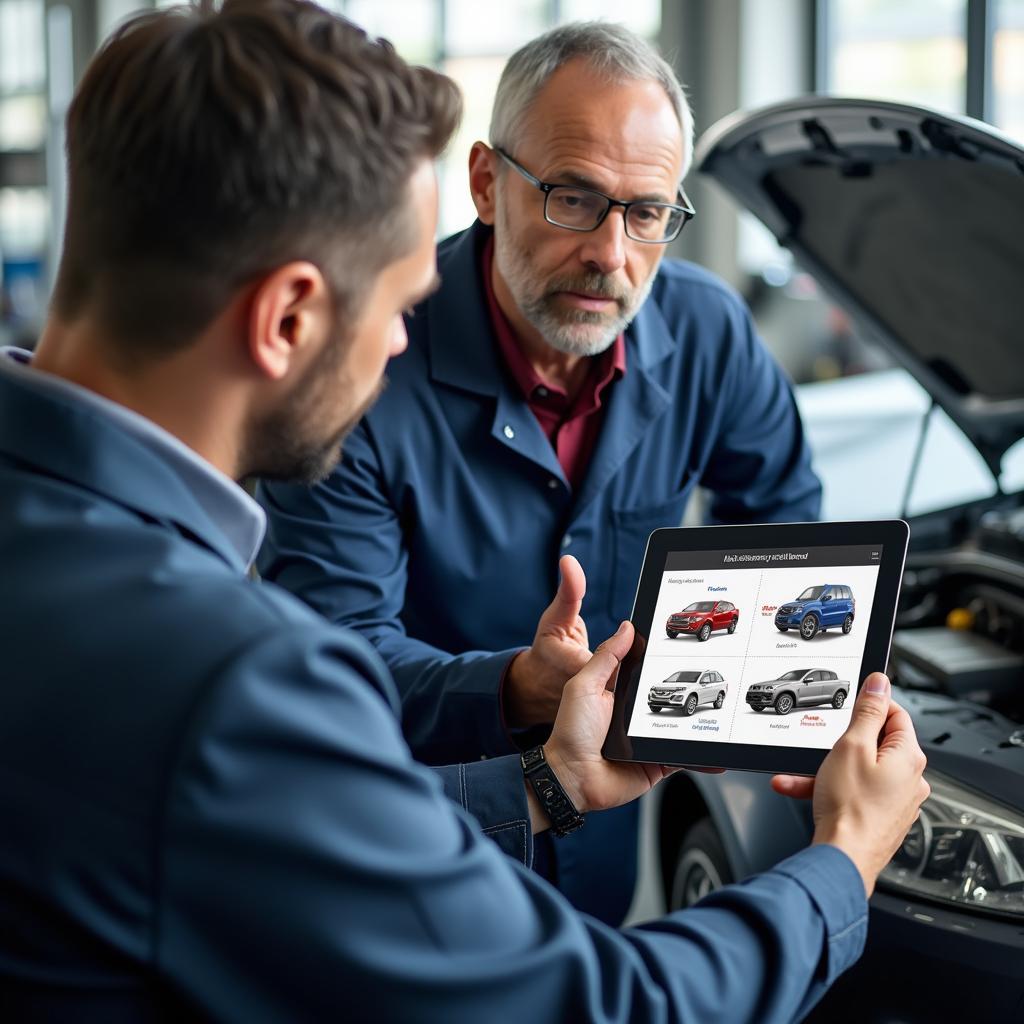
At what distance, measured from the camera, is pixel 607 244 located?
5.98ft

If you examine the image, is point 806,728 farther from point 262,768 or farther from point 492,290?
point 492,290

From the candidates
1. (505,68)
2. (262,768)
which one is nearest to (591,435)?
(505,68)

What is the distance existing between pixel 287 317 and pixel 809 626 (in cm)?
73

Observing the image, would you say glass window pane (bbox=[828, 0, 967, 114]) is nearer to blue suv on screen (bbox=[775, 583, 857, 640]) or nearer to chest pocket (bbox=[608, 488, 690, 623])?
chest pocket (bbox=[608, 488, 690, 623])

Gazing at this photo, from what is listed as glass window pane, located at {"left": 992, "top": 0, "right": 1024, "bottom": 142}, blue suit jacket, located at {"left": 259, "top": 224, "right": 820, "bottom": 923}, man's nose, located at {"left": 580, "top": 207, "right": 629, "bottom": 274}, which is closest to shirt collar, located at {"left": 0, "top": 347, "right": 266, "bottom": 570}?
blue suit jacket, located at {"left": 259, "top": 224, "right": 820, "bottom": 923}


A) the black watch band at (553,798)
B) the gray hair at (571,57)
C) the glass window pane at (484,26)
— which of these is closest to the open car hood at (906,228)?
the gray hair at (571,57)

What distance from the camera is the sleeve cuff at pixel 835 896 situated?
3.63ft

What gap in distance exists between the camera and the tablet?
1389mm

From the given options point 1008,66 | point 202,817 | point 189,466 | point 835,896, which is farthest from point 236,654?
point 1008,66

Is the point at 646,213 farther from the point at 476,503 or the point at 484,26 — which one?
the point at 484,26

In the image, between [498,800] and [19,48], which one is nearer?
[498,800]

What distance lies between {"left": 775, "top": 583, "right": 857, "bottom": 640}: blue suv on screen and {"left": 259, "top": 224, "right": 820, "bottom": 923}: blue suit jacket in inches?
18.1

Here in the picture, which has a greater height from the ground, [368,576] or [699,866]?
[368,576]

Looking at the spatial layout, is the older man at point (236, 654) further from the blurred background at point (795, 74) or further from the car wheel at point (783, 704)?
the blurred background at point (795, 74)
